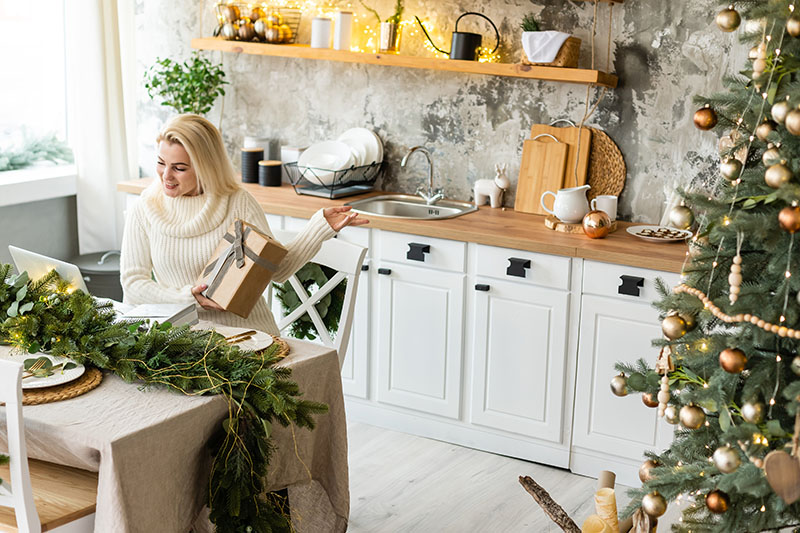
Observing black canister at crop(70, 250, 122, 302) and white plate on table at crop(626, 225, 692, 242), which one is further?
black canister at crop(70, 250, 122, 302)

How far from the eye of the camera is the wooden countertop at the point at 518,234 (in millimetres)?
3359

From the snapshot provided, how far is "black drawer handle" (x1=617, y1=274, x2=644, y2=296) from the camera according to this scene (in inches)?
132

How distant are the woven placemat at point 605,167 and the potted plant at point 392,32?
3.03 feet

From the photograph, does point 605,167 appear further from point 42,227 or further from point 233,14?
point 42,227

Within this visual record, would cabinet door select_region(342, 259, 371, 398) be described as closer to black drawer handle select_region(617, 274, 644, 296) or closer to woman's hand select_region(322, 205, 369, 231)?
woman's hand select_region(322, 205, 369, 231)

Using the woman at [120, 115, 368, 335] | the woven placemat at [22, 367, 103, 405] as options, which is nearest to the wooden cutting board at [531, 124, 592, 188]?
the woman at [120, 115, 368, 335]

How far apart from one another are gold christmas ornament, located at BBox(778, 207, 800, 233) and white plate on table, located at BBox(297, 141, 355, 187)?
2.52 meters

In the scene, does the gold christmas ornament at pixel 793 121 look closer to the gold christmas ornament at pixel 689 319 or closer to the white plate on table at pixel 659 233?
the gold christmas ornament at pixel 689 319

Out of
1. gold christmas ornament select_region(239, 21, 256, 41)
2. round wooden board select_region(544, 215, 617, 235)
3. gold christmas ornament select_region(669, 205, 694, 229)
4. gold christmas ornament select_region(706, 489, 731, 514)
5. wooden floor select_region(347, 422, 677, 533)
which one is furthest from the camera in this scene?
gold christmas ornament select_region(239, 21, 256, 41)

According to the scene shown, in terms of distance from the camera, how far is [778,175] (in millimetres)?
1843

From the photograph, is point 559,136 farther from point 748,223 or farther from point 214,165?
point 748,223

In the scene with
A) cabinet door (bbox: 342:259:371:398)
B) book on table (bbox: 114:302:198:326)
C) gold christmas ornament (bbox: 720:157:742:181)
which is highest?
gold christmas ornament (bbox: 720:157:742:181)

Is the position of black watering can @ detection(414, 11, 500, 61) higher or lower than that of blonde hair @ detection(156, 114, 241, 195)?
higher

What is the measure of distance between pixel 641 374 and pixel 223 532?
102cm
